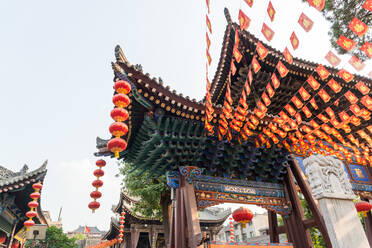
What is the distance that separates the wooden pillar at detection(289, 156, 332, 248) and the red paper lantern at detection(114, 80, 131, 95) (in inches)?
234

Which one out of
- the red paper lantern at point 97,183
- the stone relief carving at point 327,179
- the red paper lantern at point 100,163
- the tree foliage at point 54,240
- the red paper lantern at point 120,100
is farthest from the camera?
the tree foliage at point 54,240

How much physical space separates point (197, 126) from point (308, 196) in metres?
4.11

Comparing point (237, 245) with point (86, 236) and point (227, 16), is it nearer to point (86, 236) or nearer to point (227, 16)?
point (227, 16)

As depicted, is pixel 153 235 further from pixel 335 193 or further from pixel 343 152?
pixel 335 193

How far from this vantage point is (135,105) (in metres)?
6.00

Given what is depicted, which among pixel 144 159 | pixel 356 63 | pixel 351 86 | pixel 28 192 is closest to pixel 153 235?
pixel 28 192

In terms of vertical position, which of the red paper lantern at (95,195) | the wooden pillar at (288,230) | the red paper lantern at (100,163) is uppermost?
the red paper lantern at (100,163)

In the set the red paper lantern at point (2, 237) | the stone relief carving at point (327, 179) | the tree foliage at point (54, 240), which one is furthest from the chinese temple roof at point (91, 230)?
the stone relief carving at point (327, 179)

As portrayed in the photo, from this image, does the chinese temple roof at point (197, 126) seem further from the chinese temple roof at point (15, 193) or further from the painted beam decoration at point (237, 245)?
the chinese temple roof at point (15, 193)

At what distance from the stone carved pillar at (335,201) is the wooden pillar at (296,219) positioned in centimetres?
341

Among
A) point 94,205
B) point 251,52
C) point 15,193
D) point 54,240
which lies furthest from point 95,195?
point 54,240

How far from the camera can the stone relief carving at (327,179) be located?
148 inches

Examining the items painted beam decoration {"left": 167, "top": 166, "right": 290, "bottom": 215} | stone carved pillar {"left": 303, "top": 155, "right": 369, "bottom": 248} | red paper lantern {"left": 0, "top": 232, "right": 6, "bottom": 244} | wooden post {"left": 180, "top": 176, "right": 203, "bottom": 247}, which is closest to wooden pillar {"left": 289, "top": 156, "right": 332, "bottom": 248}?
painted beam decoration {"left": 167, "top": 166, "right": 290, "bottom": 215}

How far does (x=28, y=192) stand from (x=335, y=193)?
11.4 meters
